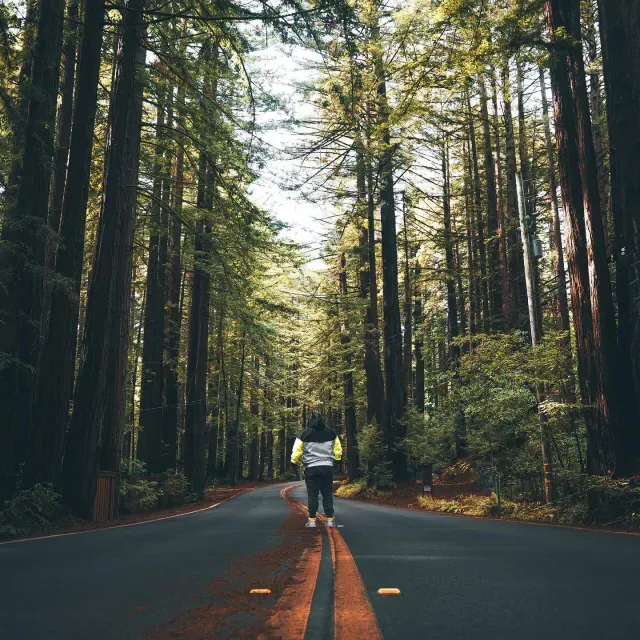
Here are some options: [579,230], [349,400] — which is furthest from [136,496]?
[349,400]

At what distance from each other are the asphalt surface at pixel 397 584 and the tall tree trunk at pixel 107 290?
168 inches

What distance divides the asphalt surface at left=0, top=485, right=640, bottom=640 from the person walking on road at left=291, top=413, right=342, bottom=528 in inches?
86.1

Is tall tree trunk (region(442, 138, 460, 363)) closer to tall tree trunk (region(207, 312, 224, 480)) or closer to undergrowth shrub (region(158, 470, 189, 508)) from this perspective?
undergrowth shrub (region(158, 470, 189, 508))

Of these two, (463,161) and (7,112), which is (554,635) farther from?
(463,161)

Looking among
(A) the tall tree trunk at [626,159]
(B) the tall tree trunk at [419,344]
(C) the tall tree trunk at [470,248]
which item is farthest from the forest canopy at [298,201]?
(B) the tall tree trunk at [419,344]

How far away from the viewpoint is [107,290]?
1322 centimetres

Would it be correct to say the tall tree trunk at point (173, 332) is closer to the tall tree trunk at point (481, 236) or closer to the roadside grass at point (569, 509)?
the roadside grass at point (569, 509)

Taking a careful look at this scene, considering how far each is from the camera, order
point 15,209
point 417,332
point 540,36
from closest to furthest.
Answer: point 15,209 → point 540,36 → point 417,332

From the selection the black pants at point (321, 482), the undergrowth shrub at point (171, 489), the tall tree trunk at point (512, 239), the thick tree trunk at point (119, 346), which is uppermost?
the tall tree trunk at point (512, 239)

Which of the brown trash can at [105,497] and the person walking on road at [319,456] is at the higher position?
the person walking on road at [319,456]

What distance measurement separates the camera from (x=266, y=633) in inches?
112

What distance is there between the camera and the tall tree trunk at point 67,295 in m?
11.5

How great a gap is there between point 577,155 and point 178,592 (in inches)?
472

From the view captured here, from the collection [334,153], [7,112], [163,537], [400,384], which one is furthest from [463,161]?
[163,537]
